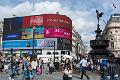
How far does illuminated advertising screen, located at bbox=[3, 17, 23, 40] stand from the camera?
12307 centimetres

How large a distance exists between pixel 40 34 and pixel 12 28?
1380 centimetres

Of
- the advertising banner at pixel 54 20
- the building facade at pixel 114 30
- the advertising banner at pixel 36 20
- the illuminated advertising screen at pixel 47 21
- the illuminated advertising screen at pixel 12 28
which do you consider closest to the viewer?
the advertising banner at pixel 54 20

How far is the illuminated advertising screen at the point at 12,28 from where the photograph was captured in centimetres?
12307

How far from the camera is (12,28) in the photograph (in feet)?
410

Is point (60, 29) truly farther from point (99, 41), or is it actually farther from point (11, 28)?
point (99, 41)

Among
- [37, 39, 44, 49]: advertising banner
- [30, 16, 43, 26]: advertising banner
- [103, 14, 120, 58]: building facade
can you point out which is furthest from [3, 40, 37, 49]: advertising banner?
[103, 14, 120, 58]: building facade

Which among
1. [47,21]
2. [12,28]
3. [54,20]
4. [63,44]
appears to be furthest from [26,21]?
[63,44]

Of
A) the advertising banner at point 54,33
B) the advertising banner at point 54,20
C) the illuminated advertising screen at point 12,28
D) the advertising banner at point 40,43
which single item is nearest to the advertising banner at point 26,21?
the illuminated advertising screen at point 12,28

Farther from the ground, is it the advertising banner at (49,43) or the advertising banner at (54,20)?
the advertising banner at (54,20)

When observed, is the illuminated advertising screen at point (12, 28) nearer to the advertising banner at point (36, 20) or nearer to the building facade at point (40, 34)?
the building facade at point (40, 34)

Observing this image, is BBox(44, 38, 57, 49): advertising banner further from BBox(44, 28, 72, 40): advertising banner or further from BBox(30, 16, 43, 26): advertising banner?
BBox(30, 16, 43, 26): advertising banner

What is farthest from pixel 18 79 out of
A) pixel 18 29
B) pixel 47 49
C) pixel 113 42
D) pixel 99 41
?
pixel 113 42

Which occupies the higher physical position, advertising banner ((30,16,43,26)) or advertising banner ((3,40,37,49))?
advertising banner ((30,16,43,26))

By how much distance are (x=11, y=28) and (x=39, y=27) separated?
12.8 meters
